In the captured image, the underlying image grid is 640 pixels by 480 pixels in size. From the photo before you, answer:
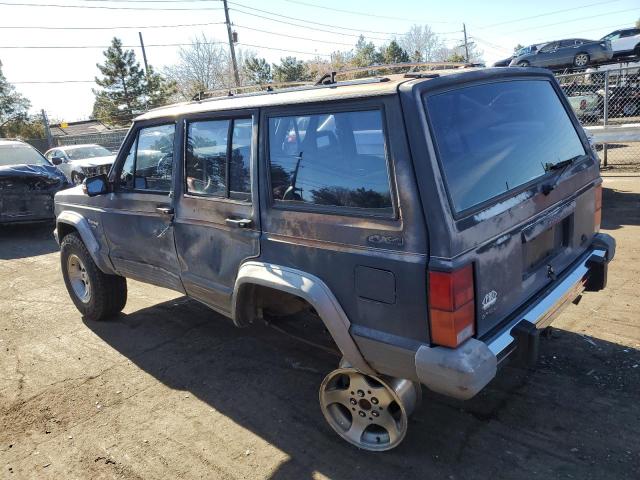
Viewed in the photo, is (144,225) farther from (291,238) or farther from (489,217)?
(489,217)

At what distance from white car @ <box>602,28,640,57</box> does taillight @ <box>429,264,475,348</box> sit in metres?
19.9

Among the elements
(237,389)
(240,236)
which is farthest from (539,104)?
(237,389)

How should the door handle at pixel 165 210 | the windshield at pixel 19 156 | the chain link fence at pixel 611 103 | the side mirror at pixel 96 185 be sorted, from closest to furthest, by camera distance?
the door handle at pixel 165 210
the side mirror at pixel 96 185
the windshield at pixel 19 156
the chain link fence at pixel 611 103

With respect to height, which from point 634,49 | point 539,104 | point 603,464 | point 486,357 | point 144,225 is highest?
point 634,49

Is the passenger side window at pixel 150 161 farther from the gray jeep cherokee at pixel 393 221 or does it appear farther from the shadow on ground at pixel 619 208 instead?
the shadow on ground at pixel 619 208

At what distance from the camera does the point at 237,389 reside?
11.9ft

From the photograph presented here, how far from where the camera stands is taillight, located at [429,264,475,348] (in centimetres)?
218

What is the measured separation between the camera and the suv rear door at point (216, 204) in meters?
3.05

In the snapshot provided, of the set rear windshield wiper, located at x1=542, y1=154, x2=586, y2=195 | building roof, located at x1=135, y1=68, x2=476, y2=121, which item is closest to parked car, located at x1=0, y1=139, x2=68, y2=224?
building roof, located at x1=135, y1=68, x2=476, y2=121

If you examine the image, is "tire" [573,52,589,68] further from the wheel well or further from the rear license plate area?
the wheel well

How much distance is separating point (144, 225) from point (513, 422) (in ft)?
9.57

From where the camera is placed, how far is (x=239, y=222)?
9.94ft

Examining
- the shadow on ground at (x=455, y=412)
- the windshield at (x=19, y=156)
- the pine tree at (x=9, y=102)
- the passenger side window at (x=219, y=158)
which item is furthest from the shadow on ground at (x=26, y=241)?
the pine tree at (x=9, y=102)

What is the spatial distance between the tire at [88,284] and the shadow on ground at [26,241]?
3.68 meters
